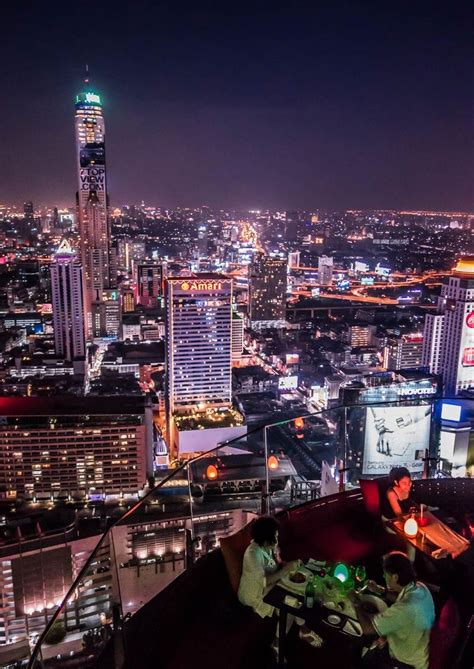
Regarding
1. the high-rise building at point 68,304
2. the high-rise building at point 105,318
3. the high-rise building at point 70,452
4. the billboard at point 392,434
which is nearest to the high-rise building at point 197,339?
the high-rise building at point 70,452

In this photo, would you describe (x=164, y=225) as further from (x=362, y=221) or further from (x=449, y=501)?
(x=449, y=501)

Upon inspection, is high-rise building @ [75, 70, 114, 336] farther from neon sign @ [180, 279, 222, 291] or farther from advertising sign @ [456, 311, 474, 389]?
advertising sign @ [456, 311, 474, 389]

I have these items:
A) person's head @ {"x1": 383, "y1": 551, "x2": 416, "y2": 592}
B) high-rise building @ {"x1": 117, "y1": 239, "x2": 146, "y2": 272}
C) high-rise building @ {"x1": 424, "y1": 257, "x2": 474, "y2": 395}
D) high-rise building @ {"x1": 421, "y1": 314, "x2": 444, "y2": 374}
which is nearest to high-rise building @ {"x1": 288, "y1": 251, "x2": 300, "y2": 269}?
high-rise building @ {"x1": 117, "y1": 239, "x2": 146, "y2": 272}

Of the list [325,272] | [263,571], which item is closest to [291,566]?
[263,571]

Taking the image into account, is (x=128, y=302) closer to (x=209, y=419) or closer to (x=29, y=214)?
(x=209, y=419)

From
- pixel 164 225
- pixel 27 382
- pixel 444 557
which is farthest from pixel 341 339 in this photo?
pixel 164 225
